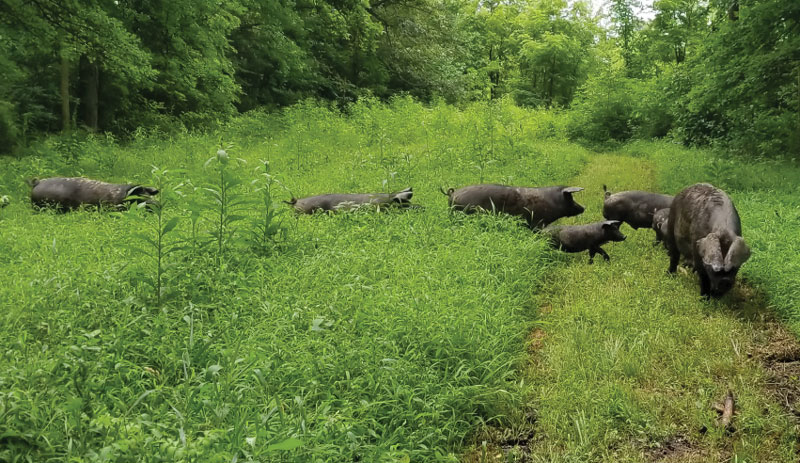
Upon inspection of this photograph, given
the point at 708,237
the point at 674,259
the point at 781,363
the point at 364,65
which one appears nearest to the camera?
the point at 781,363

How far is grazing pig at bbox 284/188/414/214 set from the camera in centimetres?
644

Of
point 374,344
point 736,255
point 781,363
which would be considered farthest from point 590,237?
point 374,344

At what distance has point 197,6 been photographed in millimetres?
11828

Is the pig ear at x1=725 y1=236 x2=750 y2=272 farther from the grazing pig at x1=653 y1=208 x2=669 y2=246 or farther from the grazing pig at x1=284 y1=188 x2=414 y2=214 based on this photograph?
the grazing pig at x1=284 y1=188 x2=414 y2=214

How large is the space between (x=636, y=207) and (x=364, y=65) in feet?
54.7

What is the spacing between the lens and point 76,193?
23.3 feet

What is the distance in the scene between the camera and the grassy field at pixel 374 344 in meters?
2.33

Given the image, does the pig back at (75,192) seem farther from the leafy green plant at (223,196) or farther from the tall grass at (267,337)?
the leafy green plant at (223,196)

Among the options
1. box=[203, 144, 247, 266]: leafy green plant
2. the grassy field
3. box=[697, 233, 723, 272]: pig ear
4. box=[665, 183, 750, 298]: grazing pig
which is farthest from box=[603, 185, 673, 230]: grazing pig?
box=[203, 144, 247, 266]: leafy green plant

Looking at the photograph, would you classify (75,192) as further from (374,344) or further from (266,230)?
(374,344)

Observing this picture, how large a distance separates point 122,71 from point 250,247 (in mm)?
7463

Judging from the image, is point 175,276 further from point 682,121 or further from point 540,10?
point 540,10

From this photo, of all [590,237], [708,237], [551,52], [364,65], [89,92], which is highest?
[551,52]

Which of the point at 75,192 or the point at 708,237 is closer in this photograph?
the point at 708,237
